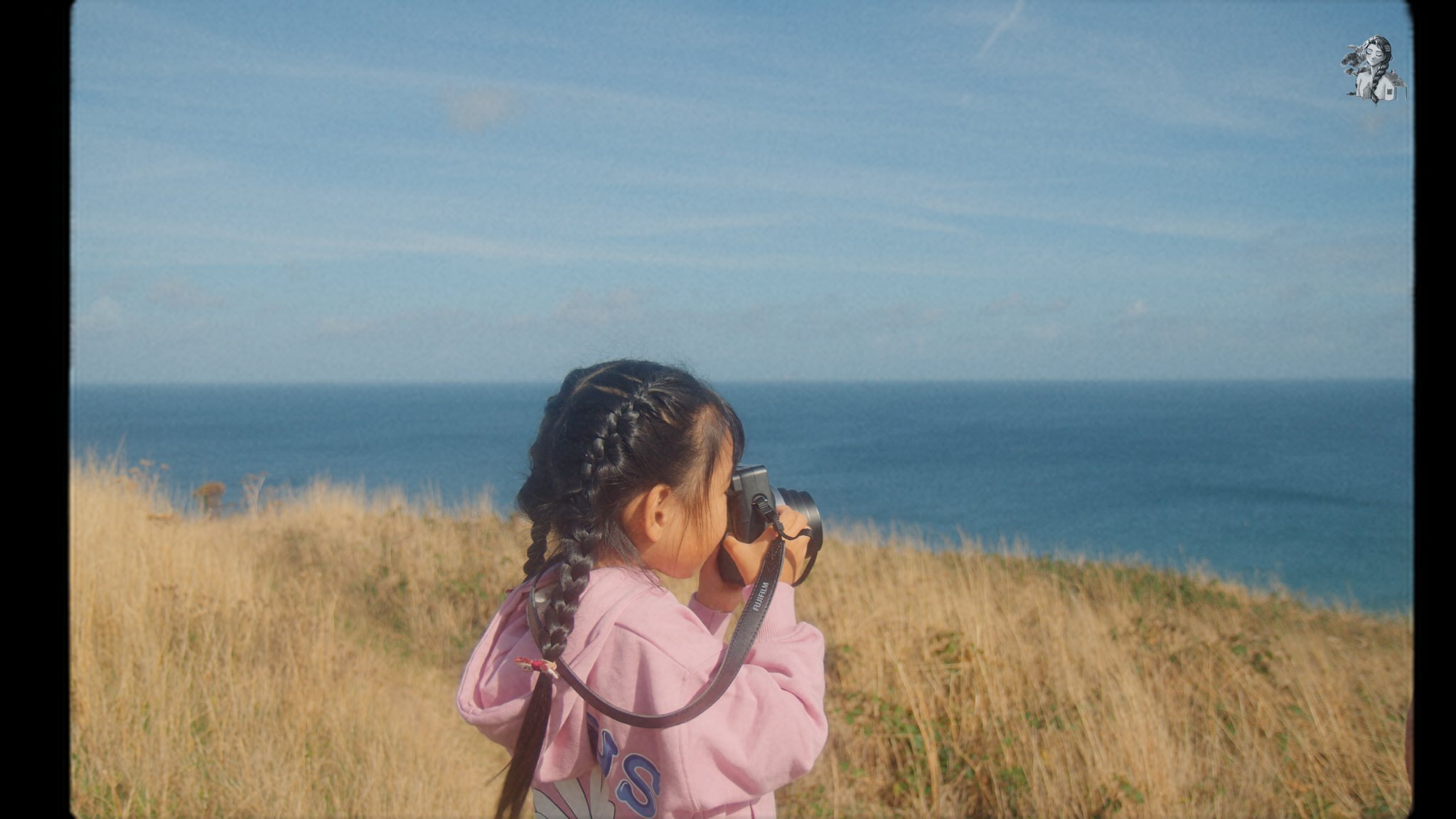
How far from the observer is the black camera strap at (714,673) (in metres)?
1.34

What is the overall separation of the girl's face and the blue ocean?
40 cm

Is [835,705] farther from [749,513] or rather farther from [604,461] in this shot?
[604,461]

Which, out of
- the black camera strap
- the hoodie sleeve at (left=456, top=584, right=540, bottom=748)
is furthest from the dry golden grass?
the black camera strap

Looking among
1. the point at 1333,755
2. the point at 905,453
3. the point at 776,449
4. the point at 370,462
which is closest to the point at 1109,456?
the point at 905,453

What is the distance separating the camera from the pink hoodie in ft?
4.50

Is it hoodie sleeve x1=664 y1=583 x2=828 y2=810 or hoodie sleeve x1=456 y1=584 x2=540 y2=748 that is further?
hoodie sleeve x1=456 y1=584 x2=540 y2=748

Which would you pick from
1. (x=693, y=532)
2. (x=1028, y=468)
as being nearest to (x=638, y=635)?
(x=693, y=532)

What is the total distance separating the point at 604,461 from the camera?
1521mm

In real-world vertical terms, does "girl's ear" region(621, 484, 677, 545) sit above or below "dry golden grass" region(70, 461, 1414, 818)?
above

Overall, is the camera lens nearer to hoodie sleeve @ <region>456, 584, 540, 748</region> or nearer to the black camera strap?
the black camera strap

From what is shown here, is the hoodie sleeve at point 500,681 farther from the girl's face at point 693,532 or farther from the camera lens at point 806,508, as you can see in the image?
the camera lens at point 806,508

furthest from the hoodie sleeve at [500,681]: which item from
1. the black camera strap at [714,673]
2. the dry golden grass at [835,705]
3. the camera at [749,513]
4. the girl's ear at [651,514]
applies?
the dry golden grass at [835,705]

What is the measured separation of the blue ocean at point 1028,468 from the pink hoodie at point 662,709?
46 centimetres

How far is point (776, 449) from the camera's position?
65.8 metres
